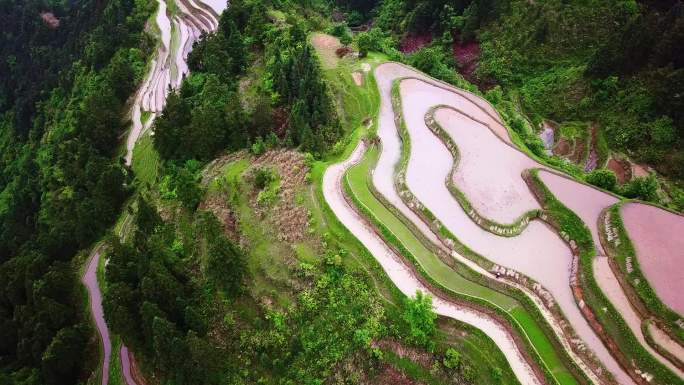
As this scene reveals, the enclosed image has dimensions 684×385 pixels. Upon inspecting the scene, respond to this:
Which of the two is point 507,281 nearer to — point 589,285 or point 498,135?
point 589,285

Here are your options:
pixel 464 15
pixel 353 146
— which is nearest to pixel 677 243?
pixel 353 146

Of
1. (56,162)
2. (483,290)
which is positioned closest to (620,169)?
(483,290)

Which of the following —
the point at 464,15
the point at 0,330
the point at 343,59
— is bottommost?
the point at 0,330

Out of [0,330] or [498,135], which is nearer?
[0,330]

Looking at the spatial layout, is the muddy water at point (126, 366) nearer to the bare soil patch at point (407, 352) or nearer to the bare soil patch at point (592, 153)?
the bare soil patch at point (407, 352)

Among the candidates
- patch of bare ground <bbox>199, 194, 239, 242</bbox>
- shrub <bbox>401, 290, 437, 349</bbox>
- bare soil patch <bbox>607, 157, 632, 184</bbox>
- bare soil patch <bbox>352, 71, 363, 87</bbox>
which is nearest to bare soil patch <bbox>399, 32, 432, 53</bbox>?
bare soil patch <bbox>352, 71, 363, 87</bbox>

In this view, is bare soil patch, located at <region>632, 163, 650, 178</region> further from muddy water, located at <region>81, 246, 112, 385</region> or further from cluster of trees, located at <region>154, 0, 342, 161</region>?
muddy water, located at <region>81, 246, 112, 385</region>
